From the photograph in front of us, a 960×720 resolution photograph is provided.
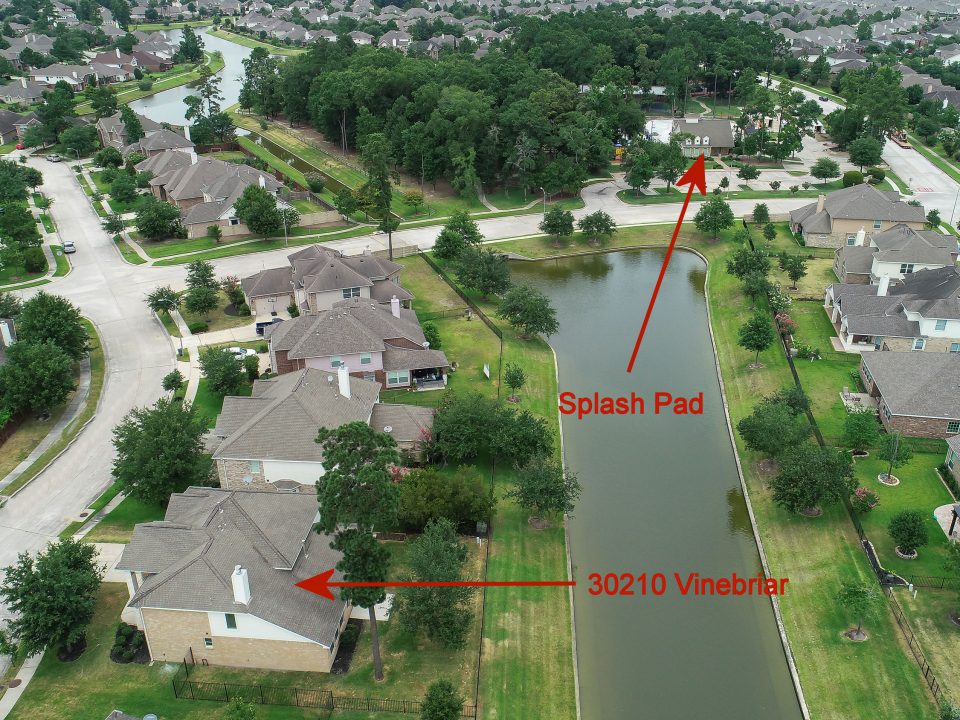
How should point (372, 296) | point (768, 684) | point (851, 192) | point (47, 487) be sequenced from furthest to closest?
point (851, 192)
point (372, 296)
point (47, 487)
point (768, 684)

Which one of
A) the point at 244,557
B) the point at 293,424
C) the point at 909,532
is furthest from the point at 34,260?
the point at 909,532

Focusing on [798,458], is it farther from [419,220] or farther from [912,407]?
[419,220]

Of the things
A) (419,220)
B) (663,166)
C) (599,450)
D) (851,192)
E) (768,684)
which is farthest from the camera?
(663,166)

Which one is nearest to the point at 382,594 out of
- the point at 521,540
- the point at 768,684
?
the point at 521,540

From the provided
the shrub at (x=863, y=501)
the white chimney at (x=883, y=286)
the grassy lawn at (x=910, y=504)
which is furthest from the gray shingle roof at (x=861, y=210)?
the shrub at (x=863, y=501)

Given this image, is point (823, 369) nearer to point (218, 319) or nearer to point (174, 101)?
point (218, 319)
